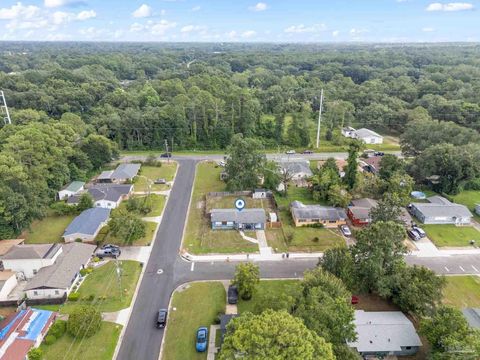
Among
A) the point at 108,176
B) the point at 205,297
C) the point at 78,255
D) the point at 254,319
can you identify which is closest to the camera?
the point at 254,319

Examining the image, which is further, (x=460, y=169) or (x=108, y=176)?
(x=108, y=176)

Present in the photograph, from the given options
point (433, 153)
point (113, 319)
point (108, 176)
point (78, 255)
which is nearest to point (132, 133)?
point (108, 176)

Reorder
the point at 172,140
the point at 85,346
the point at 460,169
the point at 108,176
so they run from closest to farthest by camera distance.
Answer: the point at 85,346, the point at 460,169, the point at 108,176, the point at 172,140

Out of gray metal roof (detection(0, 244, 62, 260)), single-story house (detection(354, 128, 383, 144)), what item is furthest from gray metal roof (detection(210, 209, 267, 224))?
single-story house (detection(354, 128, 383, 144))

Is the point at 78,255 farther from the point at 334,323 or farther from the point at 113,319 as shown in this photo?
the point at 334,323

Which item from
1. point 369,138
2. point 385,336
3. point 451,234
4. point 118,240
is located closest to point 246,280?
point 385,336

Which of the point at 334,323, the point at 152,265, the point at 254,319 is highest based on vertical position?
the point at 254,319

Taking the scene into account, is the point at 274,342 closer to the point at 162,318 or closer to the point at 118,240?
the point at 162,318

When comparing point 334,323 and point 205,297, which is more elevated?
point 334,323

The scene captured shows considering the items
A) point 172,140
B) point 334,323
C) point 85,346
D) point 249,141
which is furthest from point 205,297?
point 172,140
